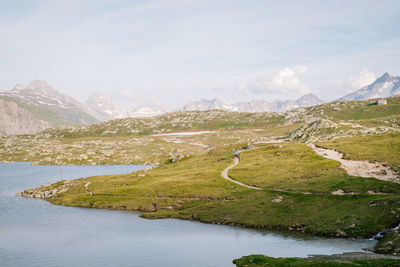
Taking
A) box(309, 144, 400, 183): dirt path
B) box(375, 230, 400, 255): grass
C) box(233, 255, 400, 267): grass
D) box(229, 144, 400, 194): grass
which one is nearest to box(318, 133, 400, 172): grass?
box(229, 144, 400, 194): grass

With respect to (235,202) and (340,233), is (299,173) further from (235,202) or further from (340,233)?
(340,233)

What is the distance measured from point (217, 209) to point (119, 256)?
35240mm

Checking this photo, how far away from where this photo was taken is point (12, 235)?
87.3 m

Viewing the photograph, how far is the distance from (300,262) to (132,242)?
38764 mm

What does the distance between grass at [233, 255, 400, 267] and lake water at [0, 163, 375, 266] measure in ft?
15.2

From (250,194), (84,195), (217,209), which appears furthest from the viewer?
(84,195)

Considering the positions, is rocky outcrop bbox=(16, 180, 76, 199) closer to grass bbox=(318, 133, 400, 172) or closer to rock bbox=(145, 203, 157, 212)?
rock bbox=(145, 203, 157, 212)

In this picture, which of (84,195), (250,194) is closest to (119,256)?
(250,194)

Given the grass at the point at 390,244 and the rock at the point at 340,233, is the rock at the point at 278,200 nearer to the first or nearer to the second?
the rock at the point at 340,233

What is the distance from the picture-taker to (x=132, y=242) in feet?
254

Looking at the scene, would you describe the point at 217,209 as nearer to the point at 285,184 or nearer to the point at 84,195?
the point at 285,184

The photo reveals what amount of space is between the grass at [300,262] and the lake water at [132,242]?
15.2 feet

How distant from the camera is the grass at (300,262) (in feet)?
156

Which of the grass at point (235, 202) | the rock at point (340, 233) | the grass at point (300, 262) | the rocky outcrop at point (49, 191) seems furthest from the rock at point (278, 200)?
the rocky outcrop at point (49, 191)
